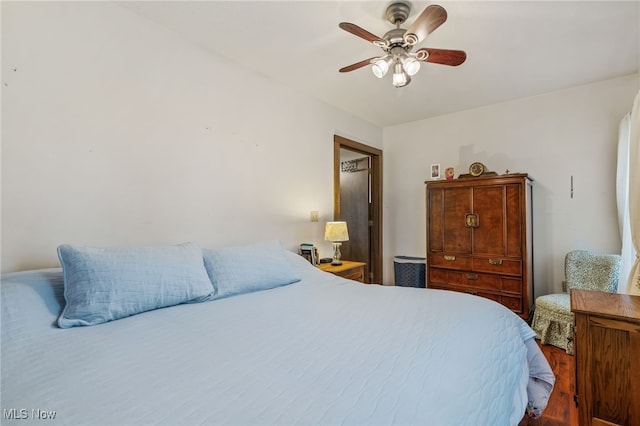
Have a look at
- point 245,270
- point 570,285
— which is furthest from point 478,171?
point 245,270

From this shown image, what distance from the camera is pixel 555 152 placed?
3.17 m

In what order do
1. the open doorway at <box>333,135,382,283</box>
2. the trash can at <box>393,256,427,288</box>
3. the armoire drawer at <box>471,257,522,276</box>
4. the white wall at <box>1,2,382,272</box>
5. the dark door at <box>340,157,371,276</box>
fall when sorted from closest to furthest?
the white wall at <box>1,2,382,272</box> → the armoire drawer at <box>471,257,522,276</box> → the trash can at <box>393,256,427,288</box> → the open doorway at <box>333,135,382,283</box> → the dark door at <box>340,157,371,276</box>

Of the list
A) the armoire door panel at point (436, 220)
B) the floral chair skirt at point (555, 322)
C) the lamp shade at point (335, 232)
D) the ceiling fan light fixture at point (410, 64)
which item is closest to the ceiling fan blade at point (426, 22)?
the ceiling fan light fixture at point (410, 64)

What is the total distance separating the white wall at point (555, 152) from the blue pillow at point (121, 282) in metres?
3.30

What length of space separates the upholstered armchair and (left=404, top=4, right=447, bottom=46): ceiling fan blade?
7.89 feet

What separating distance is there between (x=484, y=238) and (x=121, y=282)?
3180 mm

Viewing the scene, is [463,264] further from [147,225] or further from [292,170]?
[147,225]

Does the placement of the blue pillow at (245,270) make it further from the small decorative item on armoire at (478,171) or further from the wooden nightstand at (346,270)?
the small decorative item on armoire at (478,171)

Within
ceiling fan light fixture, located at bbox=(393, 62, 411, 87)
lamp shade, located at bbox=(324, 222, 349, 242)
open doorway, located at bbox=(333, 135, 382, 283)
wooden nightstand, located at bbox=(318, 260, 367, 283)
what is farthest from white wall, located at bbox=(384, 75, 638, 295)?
ceiling fan light fixture, located at bbox=(393, 62, 411, 87)

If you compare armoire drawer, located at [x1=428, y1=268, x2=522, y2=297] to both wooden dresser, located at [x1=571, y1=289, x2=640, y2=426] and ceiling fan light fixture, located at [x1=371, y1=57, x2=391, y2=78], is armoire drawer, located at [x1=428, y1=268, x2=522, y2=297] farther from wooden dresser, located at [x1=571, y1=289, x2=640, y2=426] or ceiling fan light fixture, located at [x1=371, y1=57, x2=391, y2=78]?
ceiling fan light fixture, located at [x1=371, y1=57, x2=391, y2=78]

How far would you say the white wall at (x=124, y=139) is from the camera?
1.55 m

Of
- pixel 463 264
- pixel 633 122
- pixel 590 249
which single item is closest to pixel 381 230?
pixel 463 264

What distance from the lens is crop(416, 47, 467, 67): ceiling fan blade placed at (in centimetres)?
181

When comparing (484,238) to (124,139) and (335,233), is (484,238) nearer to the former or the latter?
(335,233)
